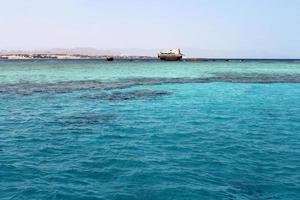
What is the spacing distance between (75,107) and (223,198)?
20.9 meters

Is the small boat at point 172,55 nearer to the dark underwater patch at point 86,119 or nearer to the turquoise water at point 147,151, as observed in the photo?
the turquoise water at point 147,151

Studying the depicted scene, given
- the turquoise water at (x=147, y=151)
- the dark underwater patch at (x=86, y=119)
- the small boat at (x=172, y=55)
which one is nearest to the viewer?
the turquoise water at (x=147, y=151)

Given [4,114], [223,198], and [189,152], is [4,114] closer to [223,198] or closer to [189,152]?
[189,152]

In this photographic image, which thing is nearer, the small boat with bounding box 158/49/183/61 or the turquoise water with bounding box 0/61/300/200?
→ the turquoise water with bounding box 0/61/300/200

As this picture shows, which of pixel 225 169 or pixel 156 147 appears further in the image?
pixel 156 147

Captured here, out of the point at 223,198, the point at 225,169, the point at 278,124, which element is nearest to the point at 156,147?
the point at 225,169

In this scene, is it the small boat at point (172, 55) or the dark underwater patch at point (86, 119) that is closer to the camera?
the dark underwater patch at point (86, 119)

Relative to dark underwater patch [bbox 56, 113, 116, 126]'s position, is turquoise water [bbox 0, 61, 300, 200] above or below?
below

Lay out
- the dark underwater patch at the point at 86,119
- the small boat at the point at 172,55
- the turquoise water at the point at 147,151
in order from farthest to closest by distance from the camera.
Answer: the small boat at the point at 172,55
the dark underwater patch at the point at 86,119
the turquoise water at the point at 147,151

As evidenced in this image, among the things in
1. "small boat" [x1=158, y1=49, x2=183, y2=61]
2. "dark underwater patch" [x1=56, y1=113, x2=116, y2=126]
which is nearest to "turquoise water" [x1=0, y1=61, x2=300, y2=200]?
"dark underwater patch" [x1=56, y1=113, x2=116, y2=126]

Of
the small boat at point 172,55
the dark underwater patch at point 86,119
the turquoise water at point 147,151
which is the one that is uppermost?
the small boat at point 172,55

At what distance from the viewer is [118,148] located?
19812 mm

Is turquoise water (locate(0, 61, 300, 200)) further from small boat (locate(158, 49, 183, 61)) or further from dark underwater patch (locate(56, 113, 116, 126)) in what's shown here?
small boat (locate(158, 49, 183, 61))

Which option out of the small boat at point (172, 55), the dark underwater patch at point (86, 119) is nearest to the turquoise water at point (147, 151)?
the dark underwater patch at point (86, 119)
